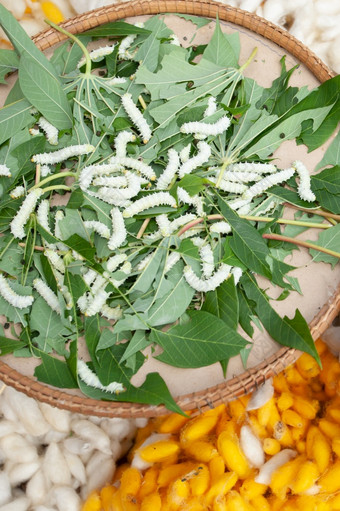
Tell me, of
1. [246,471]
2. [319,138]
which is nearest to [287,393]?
[246,471]

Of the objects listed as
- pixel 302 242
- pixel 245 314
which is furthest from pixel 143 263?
pixel 302 242

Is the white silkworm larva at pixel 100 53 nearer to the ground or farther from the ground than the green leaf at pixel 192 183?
farther from the ground

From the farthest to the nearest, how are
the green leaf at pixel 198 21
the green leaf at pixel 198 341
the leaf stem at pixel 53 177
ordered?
the green leaf at pixel 198 21 → the leaf stem at pixel 53 177 → the green leaf at pixel 198 341

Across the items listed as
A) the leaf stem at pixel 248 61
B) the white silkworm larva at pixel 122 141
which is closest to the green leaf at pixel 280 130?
the leaf stem at pixel 248 61

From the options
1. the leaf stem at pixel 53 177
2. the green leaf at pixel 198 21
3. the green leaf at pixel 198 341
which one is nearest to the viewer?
the green leaf at pixel 198 341

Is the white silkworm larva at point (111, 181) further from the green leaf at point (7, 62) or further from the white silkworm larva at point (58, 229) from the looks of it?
the green leaf at point (7, 62)

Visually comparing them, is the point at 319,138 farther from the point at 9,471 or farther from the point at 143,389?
the point at 9,471

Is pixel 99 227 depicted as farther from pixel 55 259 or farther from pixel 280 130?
pixel 280 130
